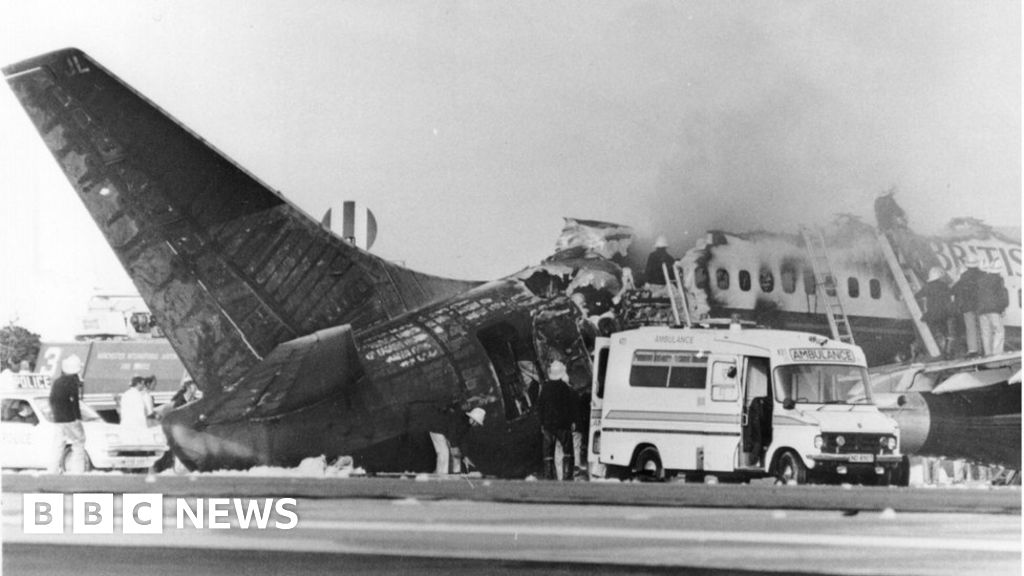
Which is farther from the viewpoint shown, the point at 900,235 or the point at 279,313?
the point at 279,313

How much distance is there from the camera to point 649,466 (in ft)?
15.6

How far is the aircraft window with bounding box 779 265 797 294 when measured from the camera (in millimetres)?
4746

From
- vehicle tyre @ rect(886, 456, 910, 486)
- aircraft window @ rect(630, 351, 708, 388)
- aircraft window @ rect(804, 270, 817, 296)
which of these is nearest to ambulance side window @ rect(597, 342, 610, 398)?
aircraft window @ rect(630, 351, 708, 388)

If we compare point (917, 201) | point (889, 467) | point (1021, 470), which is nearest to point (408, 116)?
point (917, 201)

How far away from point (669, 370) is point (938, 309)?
1.11m

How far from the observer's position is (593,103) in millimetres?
4824

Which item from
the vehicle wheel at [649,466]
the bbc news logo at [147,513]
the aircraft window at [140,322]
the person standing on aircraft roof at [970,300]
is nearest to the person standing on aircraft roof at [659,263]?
the vehicle wheel at [649,466]

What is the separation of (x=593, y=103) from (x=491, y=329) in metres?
1.00

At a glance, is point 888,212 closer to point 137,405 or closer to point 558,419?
point 558,419

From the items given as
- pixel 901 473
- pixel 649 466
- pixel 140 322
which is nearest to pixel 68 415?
pixel 140 322

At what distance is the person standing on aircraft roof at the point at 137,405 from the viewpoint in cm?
496

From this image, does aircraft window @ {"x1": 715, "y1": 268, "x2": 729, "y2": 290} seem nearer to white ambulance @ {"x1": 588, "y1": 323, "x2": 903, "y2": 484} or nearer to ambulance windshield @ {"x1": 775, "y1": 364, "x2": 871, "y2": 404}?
white ambulance @ {"x1": 588, "y1": 323, "x2": 903, "y2": 484}

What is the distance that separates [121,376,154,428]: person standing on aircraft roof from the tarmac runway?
0.24m

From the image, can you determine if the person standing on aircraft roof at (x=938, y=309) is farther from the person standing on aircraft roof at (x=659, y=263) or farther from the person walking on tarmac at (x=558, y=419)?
the person walking on tarmac at (x=558, y=419)
